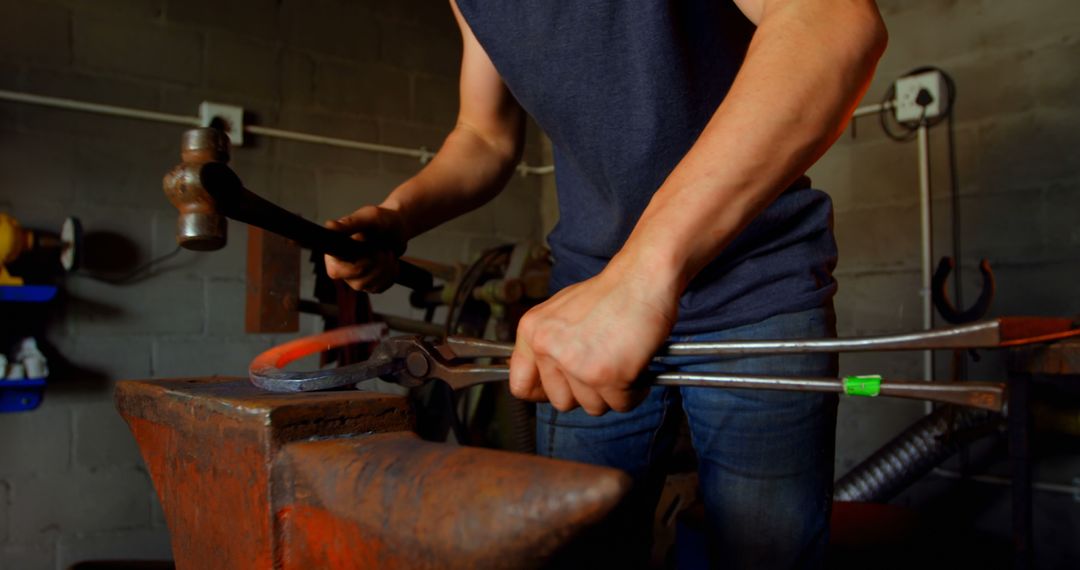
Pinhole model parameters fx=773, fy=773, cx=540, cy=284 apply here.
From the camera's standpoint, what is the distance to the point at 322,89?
2.81 m

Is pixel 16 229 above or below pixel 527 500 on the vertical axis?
above

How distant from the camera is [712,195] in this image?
61 centimetres

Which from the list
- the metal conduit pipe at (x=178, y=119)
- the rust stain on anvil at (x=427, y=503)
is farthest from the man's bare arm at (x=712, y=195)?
the metal conduit pipe at (x=178, y=119)

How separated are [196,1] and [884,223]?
2.33m

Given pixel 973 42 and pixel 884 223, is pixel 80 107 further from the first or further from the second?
pixel 973 42

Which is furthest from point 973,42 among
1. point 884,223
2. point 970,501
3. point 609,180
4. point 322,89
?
point 322,89

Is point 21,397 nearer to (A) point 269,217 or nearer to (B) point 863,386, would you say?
(A) point 269,217

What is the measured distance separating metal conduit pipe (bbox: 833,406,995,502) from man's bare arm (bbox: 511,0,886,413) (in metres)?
1.56

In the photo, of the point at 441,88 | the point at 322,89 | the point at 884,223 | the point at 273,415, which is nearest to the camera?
the point at 273,415

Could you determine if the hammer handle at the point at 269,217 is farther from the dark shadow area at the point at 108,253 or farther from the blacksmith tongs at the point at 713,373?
the dark shadow area at the point at 108,253

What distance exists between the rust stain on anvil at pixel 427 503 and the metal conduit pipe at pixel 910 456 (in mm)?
1745

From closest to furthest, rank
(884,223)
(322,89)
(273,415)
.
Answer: (273,415) → (884,223) → (322,89)

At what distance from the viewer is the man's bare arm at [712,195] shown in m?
0.59

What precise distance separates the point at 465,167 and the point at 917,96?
1709mm
